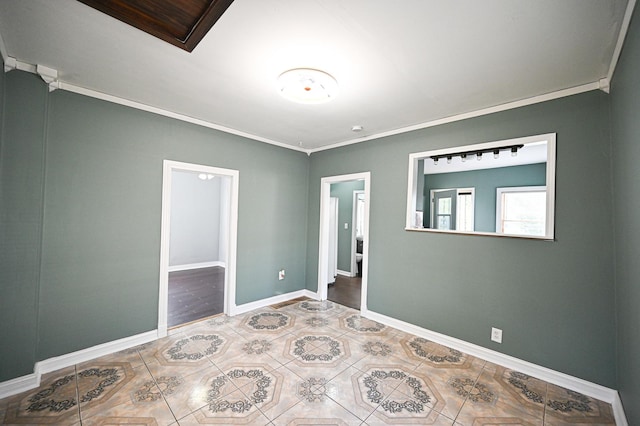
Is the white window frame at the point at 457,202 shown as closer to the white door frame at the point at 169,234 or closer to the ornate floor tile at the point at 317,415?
the white door frame at the point at 169,234

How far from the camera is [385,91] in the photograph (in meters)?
2.40

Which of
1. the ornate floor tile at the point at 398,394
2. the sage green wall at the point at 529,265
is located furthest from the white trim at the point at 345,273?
the ornate floor tile at the point at 398,394

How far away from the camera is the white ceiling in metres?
1.48

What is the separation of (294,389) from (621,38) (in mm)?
3351

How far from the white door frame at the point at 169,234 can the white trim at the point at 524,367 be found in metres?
2.28

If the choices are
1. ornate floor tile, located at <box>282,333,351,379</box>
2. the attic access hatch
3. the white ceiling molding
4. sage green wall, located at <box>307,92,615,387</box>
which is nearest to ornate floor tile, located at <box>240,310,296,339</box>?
ornate floor tile, located at <box>282,333,351,379</box>

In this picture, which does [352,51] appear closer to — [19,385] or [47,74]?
[47,74]

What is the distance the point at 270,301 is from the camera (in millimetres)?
4109

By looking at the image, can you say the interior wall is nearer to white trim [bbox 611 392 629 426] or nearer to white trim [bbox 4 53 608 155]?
white trim [bbox 4 53 608 155]

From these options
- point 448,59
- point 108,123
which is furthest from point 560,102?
point 108,123

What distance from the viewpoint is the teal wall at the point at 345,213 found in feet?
19.8

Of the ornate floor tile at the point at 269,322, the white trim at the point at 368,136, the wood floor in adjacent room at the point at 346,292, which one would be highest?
the white trim at the point at 368,136

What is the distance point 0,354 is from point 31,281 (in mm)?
554

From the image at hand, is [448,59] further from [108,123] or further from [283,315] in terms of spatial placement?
[283,315]
